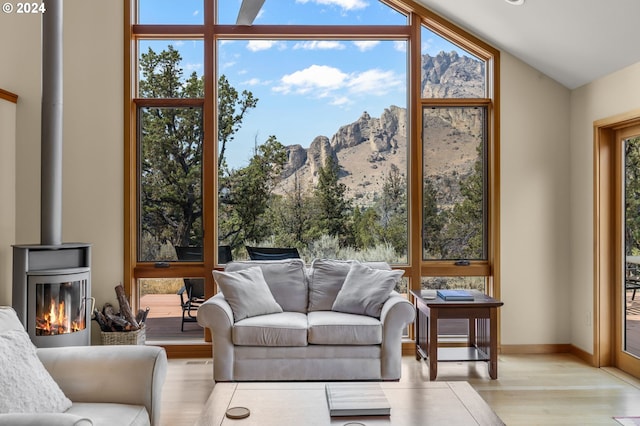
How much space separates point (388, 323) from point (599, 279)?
199 cm

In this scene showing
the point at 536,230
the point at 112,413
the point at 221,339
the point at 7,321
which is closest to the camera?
the point at 112,413

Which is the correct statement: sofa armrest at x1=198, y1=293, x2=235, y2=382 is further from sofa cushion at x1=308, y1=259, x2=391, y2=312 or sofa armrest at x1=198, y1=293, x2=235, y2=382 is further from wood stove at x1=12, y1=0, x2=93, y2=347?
wood stove at x1=12, y1=0, x2=93, y2=347

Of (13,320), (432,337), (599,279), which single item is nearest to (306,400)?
(13,320)

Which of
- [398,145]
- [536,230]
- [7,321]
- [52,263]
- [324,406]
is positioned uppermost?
[398,145]

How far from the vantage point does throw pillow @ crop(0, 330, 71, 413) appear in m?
2.11

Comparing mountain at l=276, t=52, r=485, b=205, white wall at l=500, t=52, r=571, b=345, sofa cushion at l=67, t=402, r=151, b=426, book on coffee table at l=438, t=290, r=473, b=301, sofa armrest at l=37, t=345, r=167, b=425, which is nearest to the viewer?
sofa cushion at l=67, t=402, r=151, b=426

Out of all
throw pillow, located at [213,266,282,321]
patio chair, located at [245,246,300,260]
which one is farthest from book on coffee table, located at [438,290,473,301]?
patio chair, located at [245,246,300,260]

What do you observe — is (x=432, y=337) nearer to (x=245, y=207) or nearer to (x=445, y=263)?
(x=445, y=263)

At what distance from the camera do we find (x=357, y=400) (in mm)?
2525

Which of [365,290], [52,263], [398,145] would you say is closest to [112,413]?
[52,263]

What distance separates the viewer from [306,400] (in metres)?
2.62

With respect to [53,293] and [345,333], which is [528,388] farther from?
[53,293]

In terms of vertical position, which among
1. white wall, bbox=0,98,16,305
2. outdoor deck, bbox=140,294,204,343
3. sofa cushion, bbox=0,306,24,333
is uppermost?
white wall, bbox=0,98,16,305

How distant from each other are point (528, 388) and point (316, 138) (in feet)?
9.43
